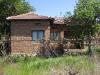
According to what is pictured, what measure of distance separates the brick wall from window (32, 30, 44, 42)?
0.31m

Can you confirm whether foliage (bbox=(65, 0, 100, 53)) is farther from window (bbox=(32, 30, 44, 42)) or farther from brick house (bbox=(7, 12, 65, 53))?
window (bbox=(32, 30, 44, 42))

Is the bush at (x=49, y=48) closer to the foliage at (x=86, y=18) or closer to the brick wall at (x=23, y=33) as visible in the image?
the brick wall at (x=23, y=33)

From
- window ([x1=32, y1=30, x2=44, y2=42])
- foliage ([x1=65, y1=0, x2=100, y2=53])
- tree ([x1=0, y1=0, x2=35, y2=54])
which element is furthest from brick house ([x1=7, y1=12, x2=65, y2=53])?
tree ([x1=0, y1=0, x2=35, y2=54])

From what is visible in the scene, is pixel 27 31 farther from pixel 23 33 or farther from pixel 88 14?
pixel 88 14

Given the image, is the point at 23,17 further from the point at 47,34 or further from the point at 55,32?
the point at 55,32

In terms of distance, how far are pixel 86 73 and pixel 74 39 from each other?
24803mm

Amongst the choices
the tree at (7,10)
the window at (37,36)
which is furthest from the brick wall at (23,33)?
the tree at (7,10)

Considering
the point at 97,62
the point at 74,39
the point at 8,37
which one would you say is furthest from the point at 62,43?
the point at 97,62

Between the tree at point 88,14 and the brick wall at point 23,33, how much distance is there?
3.72m

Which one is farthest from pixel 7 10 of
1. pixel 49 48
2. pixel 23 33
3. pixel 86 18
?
pixel 86 18

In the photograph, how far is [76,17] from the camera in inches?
1388

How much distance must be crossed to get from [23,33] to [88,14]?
23.0ft

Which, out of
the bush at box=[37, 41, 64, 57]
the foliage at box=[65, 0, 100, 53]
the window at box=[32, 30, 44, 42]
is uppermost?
the foliage at box=[65, 0, 100, 53]

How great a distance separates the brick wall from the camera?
110ft
